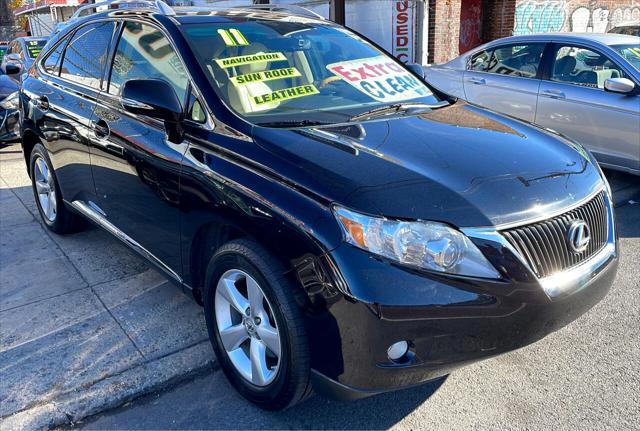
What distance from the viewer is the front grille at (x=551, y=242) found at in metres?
2.20

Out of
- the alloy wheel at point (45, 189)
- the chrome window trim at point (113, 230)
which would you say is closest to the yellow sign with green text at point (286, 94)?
the chrome window trim at point (113, 230)

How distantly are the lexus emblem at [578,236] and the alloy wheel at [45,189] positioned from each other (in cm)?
396

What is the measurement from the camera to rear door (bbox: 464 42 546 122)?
253 inches

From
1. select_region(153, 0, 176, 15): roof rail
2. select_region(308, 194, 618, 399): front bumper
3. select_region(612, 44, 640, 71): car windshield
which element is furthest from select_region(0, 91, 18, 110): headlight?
select_region(612, 44, 640, 71): car windshield

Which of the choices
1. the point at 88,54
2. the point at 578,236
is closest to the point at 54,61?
the point at 88,54

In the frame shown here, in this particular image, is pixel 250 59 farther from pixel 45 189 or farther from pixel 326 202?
pixel 45 189

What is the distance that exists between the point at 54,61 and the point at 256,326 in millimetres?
3306

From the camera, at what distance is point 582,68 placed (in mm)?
6113

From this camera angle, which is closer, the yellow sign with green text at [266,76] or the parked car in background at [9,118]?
the yellow sign with green text at [266,76]

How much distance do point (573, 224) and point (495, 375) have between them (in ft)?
3.10

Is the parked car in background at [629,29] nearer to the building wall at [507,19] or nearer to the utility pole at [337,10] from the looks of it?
the building wall at [507,19]

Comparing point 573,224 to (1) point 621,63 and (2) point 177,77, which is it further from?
(1) point 621,63

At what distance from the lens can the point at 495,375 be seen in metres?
2.88

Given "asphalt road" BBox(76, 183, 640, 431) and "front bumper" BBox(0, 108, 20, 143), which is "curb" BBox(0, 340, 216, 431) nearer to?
"asphalt road" BBox(76, 183, 640, 431)
